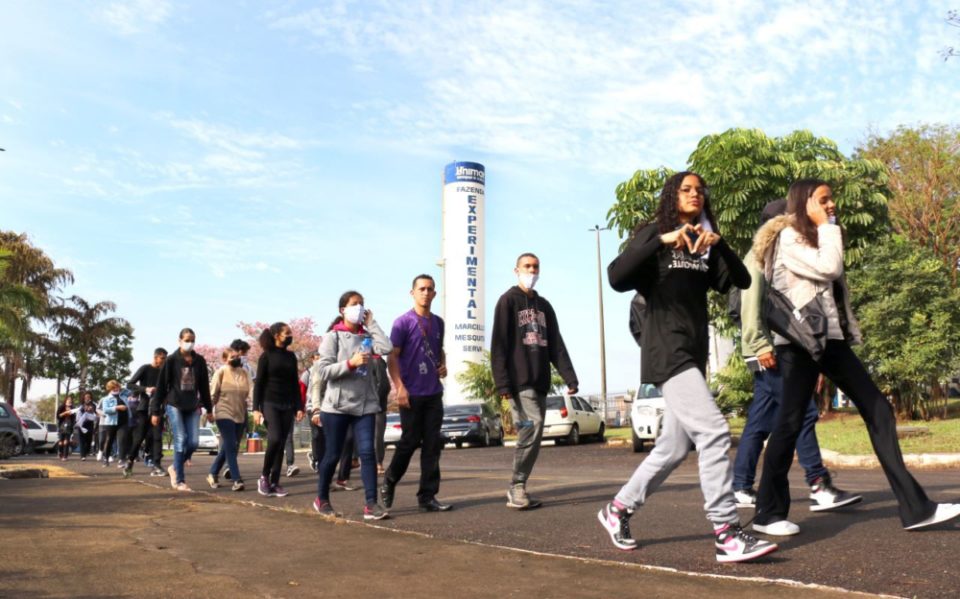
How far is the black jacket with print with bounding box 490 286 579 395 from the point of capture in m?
7.65

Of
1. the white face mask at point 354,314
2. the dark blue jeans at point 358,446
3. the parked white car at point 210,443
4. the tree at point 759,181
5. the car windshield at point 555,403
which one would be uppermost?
the tree at point 759,181

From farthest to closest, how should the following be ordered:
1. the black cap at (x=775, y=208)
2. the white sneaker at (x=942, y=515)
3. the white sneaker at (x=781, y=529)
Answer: the black cap at (x=775, y=208) < the white sneaker at (x=781, y=529) < the white sneaker at (x=942, y=515)

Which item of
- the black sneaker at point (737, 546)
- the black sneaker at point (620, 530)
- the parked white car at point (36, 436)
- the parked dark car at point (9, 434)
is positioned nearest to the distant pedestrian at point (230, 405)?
the black sneaker at point (620, 530)

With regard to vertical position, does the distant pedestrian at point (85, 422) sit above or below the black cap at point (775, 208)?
below

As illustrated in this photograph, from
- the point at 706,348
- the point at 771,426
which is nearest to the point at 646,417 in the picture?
the point at 771,426

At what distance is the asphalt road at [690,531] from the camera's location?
4531 mm

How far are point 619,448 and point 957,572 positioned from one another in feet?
58.5

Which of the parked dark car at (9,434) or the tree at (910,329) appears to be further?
the parked dark car at (9,434)

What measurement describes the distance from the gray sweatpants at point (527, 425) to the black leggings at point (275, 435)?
3.22m

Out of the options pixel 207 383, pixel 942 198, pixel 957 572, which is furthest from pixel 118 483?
pixel 942 198

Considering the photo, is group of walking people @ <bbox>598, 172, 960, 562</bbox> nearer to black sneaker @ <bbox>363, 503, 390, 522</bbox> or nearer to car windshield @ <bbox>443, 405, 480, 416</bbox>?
black sneaker @ <bbox>363, 503, 390, 522</bbox>

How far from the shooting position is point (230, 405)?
11320 millimetres

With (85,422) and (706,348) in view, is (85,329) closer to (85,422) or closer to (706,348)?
(85,422)

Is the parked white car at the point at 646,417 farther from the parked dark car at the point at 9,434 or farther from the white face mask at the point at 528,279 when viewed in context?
the parked dark car at the point at 9,434
